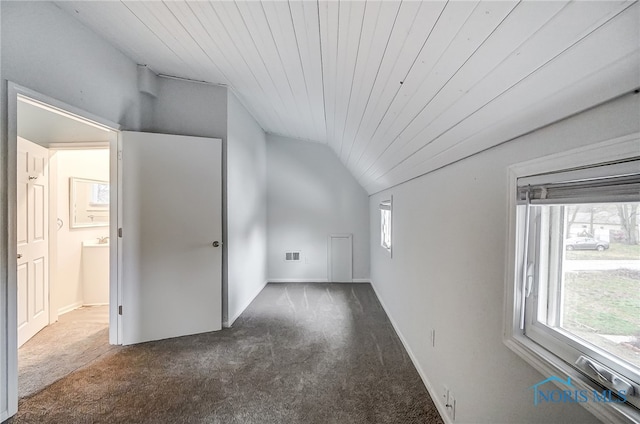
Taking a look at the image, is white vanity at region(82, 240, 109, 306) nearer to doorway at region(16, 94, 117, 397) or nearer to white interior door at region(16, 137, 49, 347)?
doorway at region(16, 94, 117, 397)

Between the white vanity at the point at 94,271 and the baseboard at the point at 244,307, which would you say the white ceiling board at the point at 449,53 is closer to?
the baseboard at the point at 244,307

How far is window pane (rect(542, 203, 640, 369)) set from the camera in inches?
27.0

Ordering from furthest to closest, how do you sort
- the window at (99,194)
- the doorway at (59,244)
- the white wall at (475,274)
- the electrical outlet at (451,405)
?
1. the window at (99,194)
2. the doorway at (59,244)
3. the electrical outlet at (451,405)
4. the white wall at (475,274)

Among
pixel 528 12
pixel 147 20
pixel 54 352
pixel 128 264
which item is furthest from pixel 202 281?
pixel 528 12

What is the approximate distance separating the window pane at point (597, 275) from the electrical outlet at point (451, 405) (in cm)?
83

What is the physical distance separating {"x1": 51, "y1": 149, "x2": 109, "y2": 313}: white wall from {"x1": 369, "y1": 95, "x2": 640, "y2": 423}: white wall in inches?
156

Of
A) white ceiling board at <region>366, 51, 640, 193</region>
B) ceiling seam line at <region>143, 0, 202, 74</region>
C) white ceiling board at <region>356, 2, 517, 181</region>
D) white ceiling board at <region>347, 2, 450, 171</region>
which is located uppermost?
ceiling seam line at <region>143, 0, 202, 74</region>

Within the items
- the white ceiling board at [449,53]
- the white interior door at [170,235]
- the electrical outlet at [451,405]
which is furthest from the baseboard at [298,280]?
the white ceiling board at [449,53]

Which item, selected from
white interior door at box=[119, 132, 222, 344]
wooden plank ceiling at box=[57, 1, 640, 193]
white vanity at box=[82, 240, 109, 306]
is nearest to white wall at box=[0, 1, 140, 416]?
wooden plank ceiling at box=[57, 1, 640, 193]

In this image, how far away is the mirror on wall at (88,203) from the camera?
3.51 metres

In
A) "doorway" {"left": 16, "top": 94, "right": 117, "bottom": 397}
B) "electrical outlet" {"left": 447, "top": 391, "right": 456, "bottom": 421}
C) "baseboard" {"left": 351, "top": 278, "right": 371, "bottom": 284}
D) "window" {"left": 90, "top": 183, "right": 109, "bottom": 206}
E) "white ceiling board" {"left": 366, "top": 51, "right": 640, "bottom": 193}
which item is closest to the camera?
"white ceiling board" {"left": 366, "top": 51, "right": 640, "bottom": 193}

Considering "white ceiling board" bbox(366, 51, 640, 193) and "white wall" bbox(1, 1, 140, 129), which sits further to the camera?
"white wall" bbox(1, 1, 140, 129)

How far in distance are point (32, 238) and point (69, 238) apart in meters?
0.92

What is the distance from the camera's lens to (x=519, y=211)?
1003mm
